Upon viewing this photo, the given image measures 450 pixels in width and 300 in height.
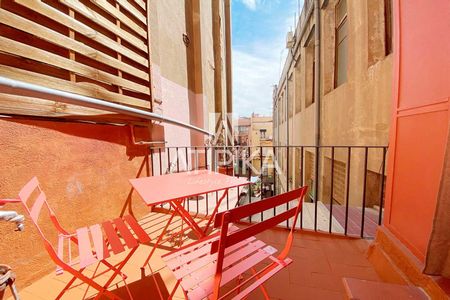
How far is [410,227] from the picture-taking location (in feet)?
4.49

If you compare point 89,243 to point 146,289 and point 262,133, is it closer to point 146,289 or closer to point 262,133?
point 146,289

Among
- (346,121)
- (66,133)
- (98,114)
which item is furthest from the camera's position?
(346,121)

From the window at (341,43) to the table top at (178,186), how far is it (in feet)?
14.5

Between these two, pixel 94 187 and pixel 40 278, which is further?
pixel 94 187

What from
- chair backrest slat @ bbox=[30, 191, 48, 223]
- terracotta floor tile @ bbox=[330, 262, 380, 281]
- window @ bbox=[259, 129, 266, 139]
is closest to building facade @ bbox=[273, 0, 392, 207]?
terracotta floor tile @ bbox=[330, 262, 380, 281]

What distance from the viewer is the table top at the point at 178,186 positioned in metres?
1.36

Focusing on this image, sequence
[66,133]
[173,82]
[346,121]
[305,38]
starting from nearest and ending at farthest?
[66,133] → [173,82] → [346,121] → [305,38]

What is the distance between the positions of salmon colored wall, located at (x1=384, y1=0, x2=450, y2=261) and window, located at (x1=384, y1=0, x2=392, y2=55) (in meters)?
2.09

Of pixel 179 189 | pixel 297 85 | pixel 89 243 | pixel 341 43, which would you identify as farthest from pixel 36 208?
pixel 297 85

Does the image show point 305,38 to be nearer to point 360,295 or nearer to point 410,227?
point 410,227

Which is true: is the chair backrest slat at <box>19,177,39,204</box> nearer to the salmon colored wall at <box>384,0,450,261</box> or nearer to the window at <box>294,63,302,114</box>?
the salmon colored wall at <box>384,0,450,261</box>

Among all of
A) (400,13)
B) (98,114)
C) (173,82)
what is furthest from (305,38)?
(98,114)

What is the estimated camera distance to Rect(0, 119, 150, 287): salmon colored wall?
1390 mm

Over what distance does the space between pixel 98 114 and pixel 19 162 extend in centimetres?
71
